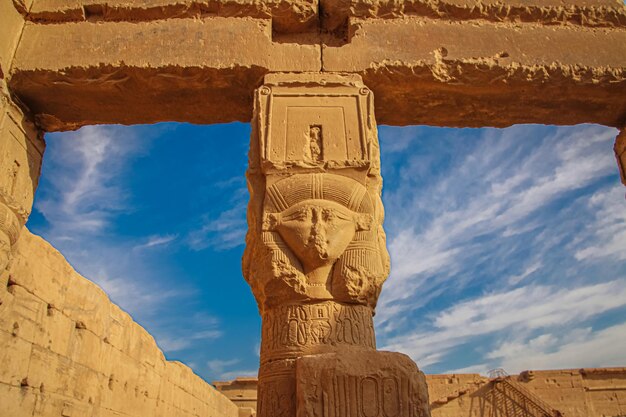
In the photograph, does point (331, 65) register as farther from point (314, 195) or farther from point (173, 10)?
point (173, 10)

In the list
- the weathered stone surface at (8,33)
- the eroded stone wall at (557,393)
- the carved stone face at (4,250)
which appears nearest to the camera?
the carved stone face at (4,250)

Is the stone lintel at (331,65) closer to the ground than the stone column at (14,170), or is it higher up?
higher up

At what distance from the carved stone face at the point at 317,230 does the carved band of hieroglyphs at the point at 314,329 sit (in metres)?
0.30

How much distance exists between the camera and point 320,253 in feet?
11.7

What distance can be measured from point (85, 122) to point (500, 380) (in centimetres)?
1584

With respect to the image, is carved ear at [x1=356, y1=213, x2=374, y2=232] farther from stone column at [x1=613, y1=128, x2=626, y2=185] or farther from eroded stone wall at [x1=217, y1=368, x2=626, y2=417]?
eroded stone wall at [x1=217, y1=368, x2=626, y2=417]

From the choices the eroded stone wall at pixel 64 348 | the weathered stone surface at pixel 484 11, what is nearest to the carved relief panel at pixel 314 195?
the weathered stone surface at pixel 484 11

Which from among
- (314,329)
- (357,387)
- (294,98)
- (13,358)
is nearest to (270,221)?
(314,329)

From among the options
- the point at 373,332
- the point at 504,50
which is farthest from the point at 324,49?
the point at 373,332

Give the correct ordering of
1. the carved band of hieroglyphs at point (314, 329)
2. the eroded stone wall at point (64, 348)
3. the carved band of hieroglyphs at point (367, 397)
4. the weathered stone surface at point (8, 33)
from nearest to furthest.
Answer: the carved band of hieroglyphs at point (367, 397)
the carved band of hieroglyphs at point (314, 329)
the weathered stone surface at point (8, 33)
the eroded stone wall at point (64, 348)

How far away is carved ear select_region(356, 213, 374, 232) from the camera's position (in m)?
3.74

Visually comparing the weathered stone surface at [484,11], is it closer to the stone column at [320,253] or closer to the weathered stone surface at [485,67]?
the weathered stone surface at [485,67]

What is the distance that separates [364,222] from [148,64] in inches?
87.3

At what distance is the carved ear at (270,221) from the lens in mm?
3740
